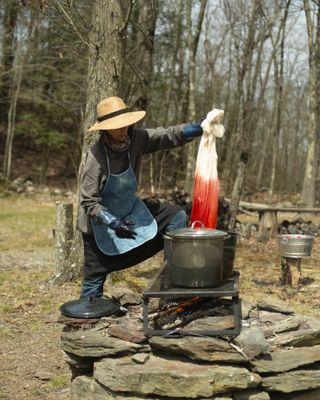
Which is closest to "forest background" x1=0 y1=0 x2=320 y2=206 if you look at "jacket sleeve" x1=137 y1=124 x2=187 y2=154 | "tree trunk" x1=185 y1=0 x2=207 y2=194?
"tree trunk" x1=185 y1=0 x2=207 y2=194

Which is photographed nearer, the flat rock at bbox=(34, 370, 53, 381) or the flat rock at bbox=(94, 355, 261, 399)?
the flat rock at bbox=(94, 355, 261, 399)

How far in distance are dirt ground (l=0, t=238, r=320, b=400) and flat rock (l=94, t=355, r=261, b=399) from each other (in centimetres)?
74

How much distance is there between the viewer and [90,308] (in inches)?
147

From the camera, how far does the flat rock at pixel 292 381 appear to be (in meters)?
3.18

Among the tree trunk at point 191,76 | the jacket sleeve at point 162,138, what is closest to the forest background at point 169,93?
the tree trunk at point 191,76

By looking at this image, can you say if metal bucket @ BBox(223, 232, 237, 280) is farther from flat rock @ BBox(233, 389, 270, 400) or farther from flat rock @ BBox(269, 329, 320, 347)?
flat rock @ BBox(233, 389, 270, 400)

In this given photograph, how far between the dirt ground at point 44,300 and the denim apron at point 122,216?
107 cm

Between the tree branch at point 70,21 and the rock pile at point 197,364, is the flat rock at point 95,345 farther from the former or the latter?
the tree branch at point 70,21

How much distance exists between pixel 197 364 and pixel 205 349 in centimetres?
12

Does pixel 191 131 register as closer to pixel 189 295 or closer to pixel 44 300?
pixel 189 295

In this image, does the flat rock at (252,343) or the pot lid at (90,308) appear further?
the pot lid at (90,308)

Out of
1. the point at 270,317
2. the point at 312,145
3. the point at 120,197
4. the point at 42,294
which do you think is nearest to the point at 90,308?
the point at 120,197

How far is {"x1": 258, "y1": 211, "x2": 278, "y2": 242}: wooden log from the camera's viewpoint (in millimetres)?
10062

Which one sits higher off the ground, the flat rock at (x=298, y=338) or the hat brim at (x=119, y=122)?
the hat brim at (x=119, y=122)
